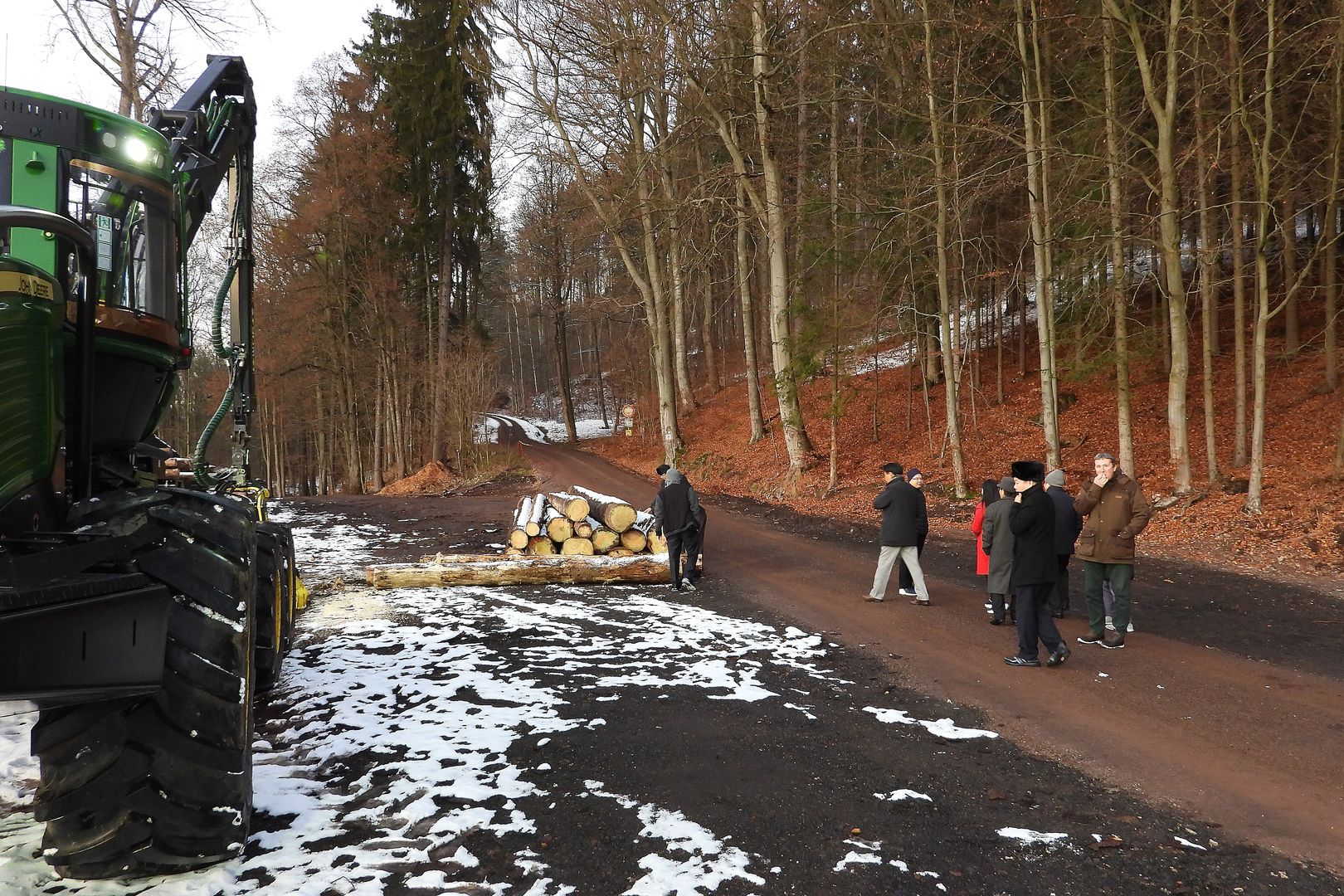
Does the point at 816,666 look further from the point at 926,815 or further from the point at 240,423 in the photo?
the point at 240,423

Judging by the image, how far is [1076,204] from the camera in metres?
14.2

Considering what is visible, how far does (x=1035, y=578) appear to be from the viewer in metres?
6.68

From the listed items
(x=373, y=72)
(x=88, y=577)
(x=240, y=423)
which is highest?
(x=373, y=72)

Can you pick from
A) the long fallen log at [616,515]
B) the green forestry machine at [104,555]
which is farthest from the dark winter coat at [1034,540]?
the long fallen log at [616,515]

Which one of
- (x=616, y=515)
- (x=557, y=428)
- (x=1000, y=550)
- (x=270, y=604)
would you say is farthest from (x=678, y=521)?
(x=557, y=428)

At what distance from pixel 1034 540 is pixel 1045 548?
0.11 metres

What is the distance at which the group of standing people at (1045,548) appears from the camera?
22.2 feet

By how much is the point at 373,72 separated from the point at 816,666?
105ft

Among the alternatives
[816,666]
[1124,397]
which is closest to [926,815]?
[816,666]

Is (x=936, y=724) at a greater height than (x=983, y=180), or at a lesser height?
lesser

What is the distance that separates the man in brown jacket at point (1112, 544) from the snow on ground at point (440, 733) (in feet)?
8.84

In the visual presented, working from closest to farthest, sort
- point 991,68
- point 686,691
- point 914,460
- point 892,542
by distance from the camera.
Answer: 1. point 686,691
2. point 892,542
3. point 991,68
4. point 914,460

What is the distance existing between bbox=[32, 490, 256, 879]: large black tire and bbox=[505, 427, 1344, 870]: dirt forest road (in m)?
4.72

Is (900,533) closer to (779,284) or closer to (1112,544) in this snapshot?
(1112,544)
